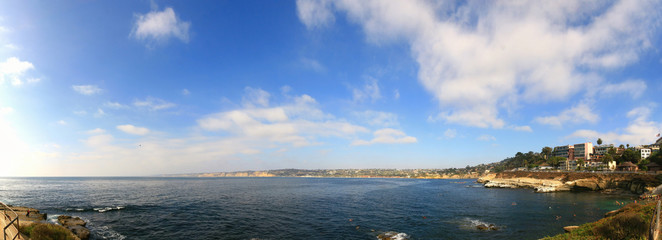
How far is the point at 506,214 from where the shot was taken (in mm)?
42719

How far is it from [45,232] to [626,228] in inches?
1766

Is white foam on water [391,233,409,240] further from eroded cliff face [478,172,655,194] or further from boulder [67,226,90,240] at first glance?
eroded cliff face [478,172,655,194]

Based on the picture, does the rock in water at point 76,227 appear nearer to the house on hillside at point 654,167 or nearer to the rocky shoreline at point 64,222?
the rocky shoreline at point 64,222

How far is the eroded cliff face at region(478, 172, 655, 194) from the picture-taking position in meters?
67.5

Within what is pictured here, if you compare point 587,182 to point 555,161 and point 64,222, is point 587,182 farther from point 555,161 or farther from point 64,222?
point 64,222

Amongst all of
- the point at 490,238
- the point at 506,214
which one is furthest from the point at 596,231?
the point at 506,214

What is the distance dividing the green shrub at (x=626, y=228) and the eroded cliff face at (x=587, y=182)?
6817 cm

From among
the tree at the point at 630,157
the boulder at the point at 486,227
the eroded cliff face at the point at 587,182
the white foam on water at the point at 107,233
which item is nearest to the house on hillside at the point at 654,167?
the eroded cliff face at the point at 587,182

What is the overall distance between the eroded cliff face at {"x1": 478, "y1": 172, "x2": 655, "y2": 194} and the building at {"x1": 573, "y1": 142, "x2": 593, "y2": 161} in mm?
105089

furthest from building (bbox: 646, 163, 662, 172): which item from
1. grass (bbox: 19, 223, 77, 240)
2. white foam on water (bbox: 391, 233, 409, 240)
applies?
grass (bbox: 19, 223, 77, 240)

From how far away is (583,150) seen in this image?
573 ft

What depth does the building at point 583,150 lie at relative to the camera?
171 meters

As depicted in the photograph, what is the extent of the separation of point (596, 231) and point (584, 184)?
287 ft

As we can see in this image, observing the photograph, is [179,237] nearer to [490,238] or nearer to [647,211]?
[490,238]
